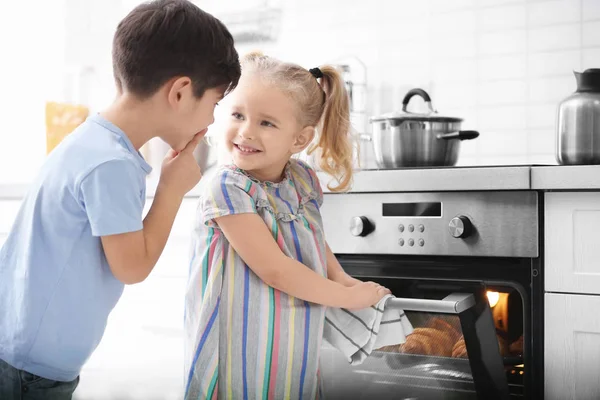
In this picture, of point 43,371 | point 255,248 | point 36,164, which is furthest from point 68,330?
point 36,164

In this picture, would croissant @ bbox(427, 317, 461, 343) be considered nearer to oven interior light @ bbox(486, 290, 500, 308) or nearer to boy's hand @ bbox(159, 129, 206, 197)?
oven interior light @ bbox(486, 290, 500, 308)

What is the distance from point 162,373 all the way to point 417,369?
2.93 ft

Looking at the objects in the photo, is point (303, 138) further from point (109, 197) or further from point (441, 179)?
point (109, 197)

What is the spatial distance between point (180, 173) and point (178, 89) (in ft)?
0.49

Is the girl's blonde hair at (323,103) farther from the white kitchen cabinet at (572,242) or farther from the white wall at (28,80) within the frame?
the white wall at (28,80)

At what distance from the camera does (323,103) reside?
148 centimetres

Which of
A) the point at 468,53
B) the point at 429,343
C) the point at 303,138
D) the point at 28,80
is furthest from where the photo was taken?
the point at 28,80

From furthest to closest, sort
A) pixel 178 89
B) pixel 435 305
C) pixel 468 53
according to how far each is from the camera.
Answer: pixel 468 53, pixel 435 305, pixel 178 89

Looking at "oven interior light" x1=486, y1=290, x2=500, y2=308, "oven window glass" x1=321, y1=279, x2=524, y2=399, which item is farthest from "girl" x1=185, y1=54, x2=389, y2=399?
"oven interior light" x1=486, y1=290, x2=500, y2=308

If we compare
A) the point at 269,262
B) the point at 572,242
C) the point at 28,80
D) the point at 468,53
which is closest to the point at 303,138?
the point at 269,262

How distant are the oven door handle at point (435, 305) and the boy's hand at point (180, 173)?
0.44 m

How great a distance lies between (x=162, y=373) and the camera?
2160 millimetres

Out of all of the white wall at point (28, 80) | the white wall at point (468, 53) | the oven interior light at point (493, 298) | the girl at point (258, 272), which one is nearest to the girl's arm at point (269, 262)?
the girl at point (258, 272)

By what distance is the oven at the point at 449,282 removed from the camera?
1483mm
